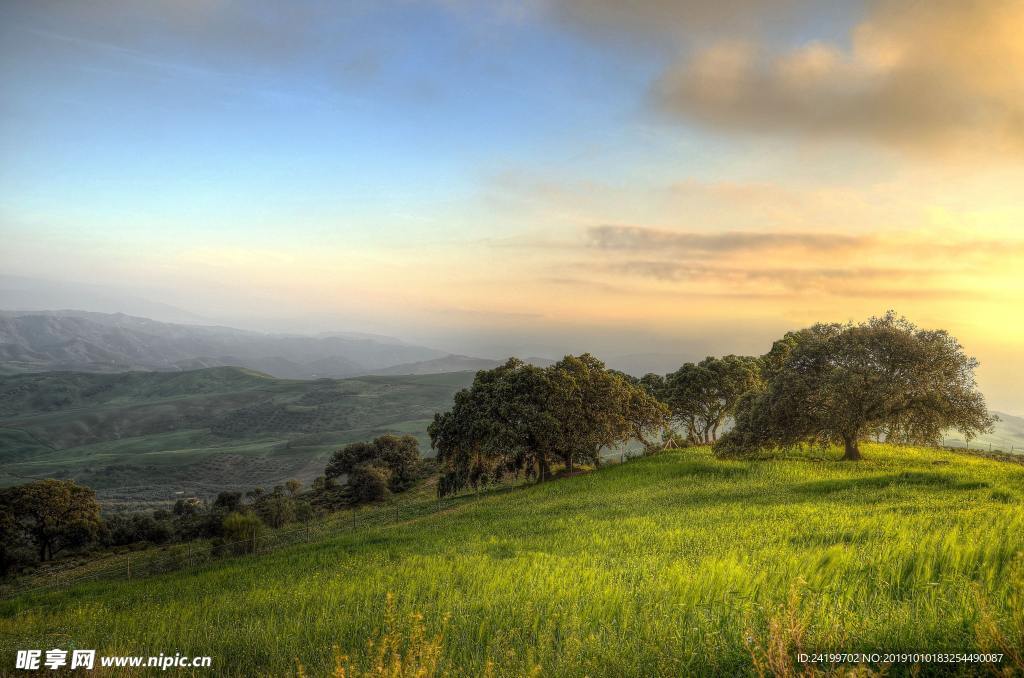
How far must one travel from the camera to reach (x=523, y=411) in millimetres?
43688

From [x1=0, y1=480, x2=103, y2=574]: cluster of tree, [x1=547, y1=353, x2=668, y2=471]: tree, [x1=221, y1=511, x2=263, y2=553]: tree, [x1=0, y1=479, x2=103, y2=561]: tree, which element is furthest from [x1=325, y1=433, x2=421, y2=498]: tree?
[x1=547, y1=353, x2=668, y2=471]: tree

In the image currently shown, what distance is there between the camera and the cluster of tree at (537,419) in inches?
1715

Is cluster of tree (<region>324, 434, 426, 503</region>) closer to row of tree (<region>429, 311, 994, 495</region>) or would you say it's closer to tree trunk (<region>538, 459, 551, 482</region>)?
row of tree (<region>429, 311, 994, 495</region>)

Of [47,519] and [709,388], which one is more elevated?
[709,388]

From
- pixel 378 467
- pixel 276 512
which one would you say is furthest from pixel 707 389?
pixel 276 512

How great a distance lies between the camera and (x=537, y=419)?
43.6m

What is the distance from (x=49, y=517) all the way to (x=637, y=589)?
76.3m

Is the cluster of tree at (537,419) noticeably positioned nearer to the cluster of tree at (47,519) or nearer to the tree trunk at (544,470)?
the tree trunk at (544,470)

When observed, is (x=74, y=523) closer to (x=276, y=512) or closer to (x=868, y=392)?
(x=276, y=512)

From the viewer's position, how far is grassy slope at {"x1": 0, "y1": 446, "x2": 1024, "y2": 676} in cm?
652

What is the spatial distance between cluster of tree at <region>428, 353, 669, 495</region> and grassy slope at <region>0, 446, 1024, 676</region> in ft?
69.0

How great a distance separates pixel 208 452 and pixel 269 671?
210 meters

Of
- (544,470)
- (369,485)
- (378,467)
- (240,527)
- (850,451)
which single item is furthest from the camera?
(378,467)

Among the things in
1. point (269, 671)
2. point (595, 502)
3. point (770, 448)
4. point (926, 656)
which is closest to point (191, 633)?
point (269, 671)
